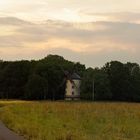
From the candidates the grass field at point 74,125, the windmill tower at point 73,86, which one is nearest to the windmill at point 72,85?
the windmill tower at point 73,86

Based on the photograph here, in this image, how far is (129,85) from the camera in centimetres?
13750

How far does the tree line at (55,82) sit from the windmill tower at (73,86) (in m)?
11.7

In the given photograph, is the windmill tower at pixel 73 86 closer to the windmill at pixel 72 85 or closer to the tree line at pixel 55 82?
the windmill at pixel 72 85


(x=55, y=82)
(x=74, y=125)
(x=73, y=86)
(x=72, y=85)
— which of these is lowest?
(x=74, y=125)

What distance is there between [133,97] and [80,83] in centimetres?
2360

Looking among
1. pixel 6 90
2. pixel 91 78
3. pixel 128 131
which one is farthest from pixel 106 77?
pixel 128 131

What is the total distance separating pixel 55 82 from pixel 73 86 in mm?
24181

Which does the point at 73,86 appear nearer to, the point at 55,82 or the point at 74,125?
the point at 55,82

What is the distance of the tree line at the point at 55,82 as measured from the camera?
135875mm

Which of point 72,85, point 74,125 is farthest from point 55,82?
point 74,125

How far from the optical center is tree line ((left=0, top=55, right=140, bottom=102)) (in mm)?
135875

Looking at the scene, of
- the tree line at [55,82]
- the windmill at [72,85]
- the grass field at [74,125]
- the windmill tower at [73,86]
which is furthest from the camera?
the windmill tower at [73,86]

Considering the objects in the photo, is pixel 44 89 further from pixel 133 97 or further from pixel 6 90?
pixel 133 97

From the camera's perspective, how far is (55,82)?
5541 inches
